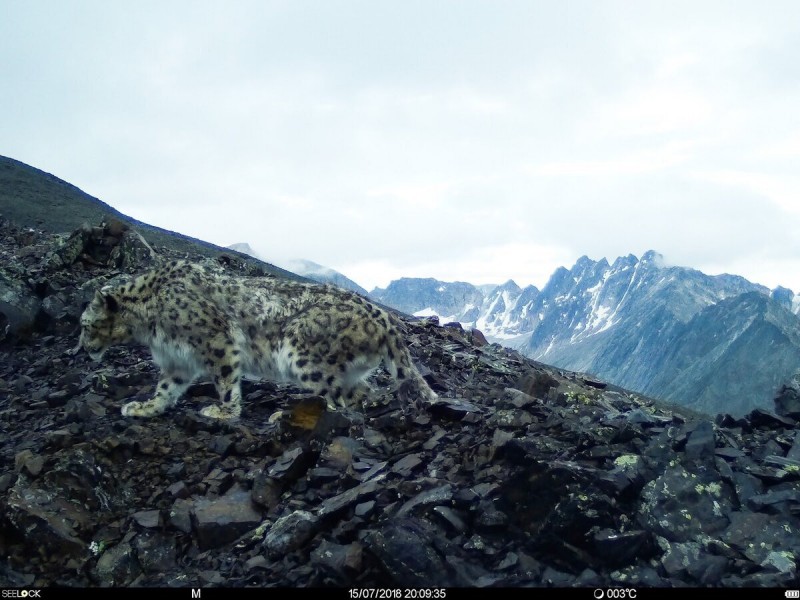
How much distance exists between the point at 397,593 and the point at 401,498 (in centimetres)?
132

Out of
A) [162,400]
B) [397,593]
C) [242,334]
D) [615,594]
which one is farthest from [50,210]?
[615,594]

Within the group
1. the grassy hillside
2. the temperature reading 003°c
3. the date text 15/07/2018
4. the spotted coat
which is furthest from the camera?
the grassy hillside

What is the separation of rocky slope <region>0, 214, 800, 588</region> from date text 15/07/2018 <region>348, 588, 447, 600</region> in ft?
0.25

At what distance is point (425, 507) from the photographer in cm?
609

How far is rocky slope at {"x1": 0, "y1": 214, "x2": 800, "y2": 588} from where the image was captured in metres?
5.46

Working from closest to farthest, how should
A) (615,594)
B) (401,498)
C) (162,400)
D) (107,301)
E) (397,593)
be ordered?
(615,594)
(397,593)
(401,498)
(162,400)
(107,301)

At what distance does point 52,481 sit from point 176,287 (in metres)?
4.60

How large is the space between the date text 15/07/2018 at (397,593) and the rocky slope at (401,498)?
8 cm

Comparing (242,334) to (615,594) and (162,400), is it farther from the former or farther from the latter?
(615,594)

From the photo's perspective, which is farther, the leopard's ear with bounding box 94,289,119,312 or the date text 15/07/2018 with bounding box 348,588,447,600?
the leopard's ear with bounding box 94,289,119,312

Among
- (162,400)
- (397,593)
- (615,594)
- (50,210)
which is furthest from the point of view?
(50,210)

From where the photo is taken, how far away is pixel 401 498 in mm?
6520

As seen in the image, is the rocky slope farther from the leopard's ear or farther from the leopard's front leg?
the leopard's ear

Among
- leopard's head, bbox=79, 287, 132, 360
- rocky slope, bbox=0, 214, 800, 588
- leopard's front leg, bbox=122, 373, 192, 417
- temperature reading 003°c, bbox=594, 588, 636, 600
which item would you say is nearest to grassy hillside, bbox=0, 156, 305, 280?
leopard's head, bbox=79, 287, 132, 360
